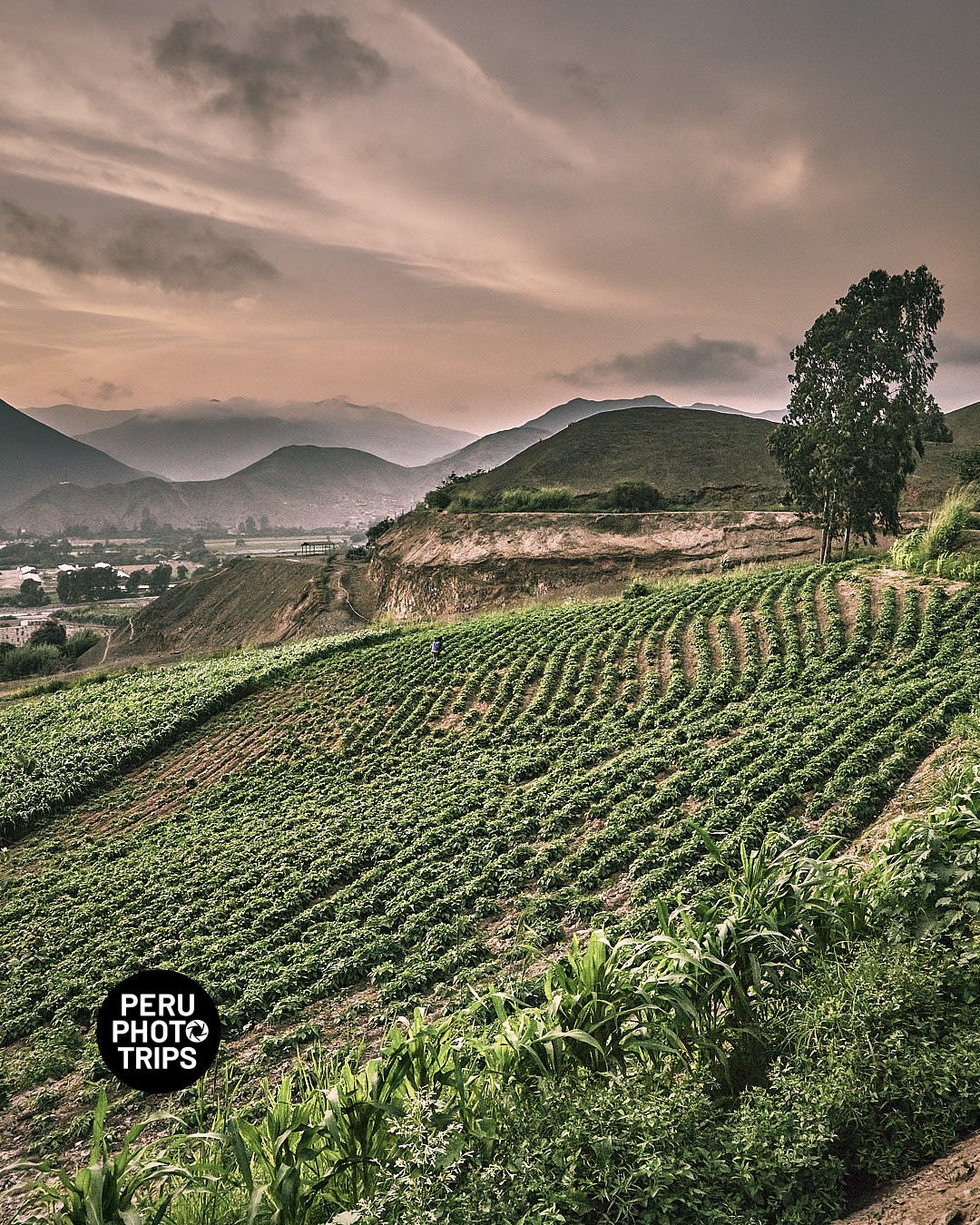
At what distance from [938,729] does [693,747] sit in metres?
3.47

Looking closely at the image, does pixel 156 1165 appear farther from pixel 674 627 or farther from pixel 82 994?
pixel 674 627

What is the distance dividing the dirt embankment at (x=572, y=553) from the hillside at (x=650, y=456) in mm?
17069

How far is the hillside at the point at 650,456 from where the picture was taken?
204 feet

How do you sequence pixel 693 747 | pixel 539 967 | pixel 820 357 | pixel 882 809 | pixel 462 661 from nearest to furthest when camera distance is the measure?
1. pixel 539 967
2. pixel 882 809
3. pixel 693 747
4. pixel 462 661
5. pixel 820 357

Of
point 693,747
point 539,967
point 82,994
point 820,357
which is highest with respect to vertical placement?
point 820,357

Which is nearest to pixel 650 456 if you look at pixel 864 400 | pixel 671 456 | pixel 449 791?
pixel 671 456

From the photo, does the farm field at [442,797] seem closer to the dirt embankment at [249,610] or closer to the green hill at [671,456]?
the dirt embankment at [249,610]

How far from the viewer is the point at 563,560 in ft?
123

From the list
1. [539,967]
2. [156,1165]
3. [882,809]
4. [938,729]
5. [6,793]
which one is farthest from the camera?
[6,793]

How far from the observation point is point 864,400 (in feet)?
74.6

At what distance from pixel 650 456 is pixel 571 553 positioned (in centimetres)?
3480

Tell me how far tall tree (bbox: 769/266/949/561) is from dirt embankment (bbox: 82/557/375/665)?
2576 centimetres

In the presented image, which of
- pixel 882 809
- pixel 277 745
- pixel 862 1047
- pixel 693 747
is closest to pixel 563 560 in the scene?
pixel 277 745

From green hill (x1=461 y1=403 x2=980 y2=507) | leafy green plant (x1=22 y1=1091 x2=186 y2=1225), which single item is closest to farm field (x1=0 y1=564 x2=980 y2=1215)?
leafy green plant (x1=22 y1=1091 x2=186 y2=1225)
